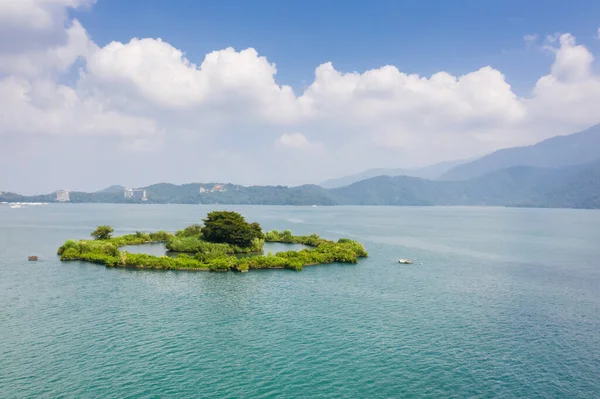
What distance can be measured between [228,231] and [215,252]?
19.8 feet

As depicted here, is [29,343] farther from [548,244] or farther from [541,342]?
[548,244]

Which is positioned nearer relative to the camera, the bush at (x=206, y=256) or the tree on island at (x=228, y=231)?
the bush at (x=206, y=256)

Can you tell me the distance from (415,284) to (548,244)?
2293 inches

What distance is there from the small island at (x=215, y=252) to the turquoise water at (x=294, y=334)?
2.45m

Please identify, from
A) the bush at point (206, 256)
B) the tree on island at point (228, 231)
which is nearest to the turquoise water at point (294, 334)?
the bush at point (206, 256)

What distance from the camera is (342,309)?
34.7 meters

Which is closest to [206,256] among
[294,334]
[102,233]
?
[294,334]

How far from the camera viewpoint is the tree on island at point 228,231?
64.1 m

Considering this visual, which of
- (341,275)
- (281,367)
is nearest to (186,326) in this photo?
(281,367)

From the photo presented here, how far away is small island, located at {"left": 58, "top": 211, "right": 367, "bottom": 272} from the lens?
1992 inches

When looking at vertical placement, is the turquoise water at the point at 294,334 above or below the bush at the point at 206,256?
below

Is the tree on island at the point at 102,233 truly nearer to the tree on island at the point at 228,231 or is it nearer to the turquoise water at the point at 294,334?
the tree on island at the point at 228,231

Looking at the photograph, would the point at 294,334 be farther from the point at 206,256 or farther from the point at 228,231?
the point at 228,231

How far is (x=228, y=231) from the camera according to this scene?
64125 mm
